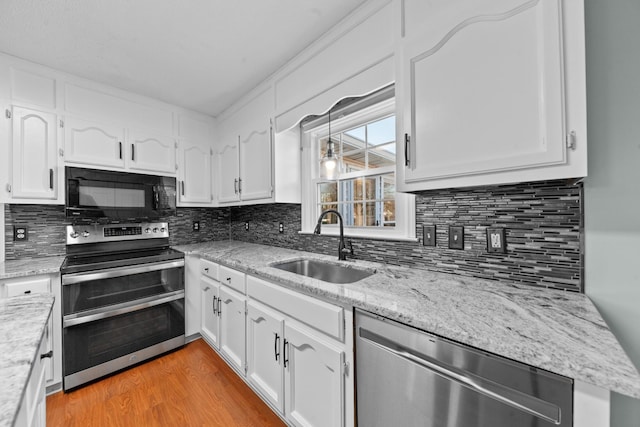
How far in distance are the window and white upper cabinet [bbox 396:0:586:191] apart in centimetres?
52

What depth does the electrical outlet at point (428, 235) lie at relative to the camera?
1407 mm

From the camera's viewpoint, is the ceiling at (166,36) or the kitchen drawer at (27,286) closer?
the ceiling at (166,36)

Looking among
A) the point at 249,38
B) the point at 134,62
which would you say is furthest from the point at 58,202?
the point at 249,38

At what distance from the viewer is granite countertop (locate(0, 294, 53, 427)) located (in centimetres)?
46

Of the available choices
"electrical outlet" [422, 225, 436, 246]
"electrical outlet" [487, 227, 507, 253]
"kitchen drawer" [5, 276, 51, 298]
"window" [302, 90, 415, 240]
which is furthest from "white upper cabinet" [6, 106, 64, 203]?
"electrical outlet" [487, 227, 507, 253]

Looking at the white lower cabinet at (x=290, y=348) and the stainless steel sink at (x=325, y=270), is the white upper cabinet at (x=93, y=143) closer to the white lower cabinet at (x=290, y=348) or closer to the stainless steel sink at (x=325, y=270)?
the white lower cabinet at (x=290, y=348)

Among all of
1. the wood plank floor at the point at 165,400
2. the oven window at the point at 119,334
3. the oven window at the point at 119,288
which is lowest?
the wood plank floor at the point at 165,400

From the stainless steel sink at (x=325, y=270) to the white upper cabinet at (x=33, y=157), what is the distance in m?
1.88

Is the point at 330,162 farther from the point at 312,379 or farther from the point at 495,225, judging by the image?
the point at 312,379

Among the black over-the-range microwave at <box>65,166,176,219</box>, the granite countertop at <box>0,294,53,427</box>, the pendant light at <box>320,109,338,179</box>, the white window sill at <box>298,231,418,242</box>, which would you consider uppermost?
the pendant light at <box>320,109,338,179</box>

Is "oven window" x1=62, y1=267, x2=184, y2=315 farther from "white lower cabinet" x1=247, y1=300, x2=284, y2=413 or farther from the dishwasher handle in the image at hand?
the dishwasher handle

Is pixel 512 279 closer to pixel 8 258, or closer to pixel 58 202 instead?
pixel 58 202

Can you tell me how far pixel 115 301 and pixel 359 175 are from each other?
2108 mm

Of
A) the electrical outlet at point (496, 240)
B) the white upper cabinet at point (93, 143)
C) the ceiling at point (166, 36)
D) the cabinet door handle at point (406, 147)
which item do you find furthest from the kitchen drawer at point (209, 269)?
the electrical outlet at point (496, 240)
